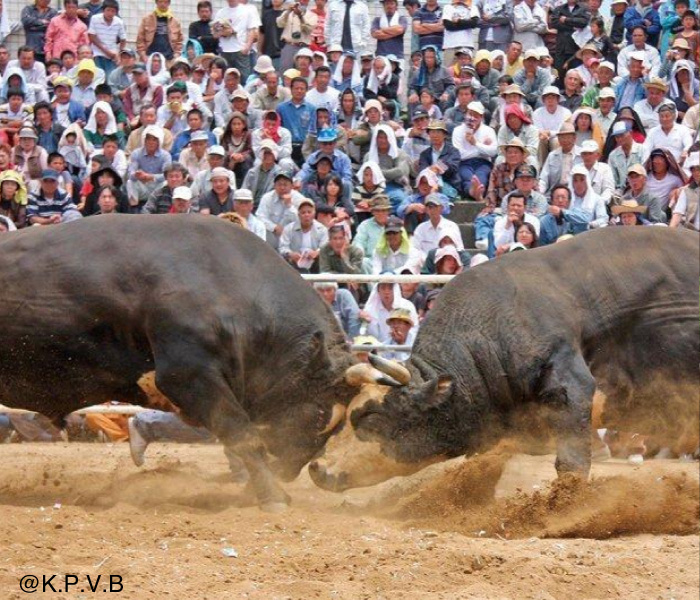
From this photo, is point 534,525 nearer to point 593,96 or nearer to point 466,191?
point 466,191

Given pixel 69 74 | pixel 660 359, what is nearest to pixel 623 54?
pixel 69 74

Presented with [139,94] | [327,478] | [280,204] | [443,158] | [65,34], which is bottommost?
[327,478]

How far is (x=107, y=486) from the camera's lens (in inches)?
351

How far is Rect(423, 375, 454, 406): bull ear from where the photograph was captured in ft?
28.0

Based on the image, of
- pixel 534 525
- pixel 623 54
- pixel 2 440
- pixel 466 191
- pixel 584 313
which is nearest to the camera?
pixel 534 525

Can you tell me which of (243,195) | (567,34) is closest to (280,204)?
(243,195)

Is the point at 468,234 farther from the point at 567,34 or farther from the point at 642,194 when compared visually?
the point at 567,34

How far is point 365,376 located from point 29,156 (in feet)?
24.8

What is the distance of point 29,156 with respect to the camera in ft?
49.0

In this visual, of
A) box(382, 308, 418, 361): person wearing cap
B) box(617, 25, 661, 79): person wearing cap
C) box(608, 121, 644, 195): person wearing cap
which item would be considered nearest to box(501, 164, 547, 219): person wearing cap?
box(608, 121, 644, 195): person wearing cap

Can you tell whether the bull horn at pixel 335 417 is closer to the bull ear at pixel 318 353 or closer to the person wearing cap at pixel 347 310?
the bull ear at pixel 318 353

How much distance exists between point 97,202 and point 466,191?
160 inches

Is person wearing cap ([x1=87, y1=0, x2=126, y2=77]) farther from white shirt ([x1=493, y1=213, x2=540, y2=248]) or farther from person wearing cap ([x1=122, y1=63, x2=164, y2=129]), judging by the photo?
white shirt ([x1=493, y1=213, x2=540, y2=248])

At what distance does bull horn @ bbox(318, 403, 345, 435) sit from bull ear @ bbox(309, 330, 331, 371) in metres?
0.25
